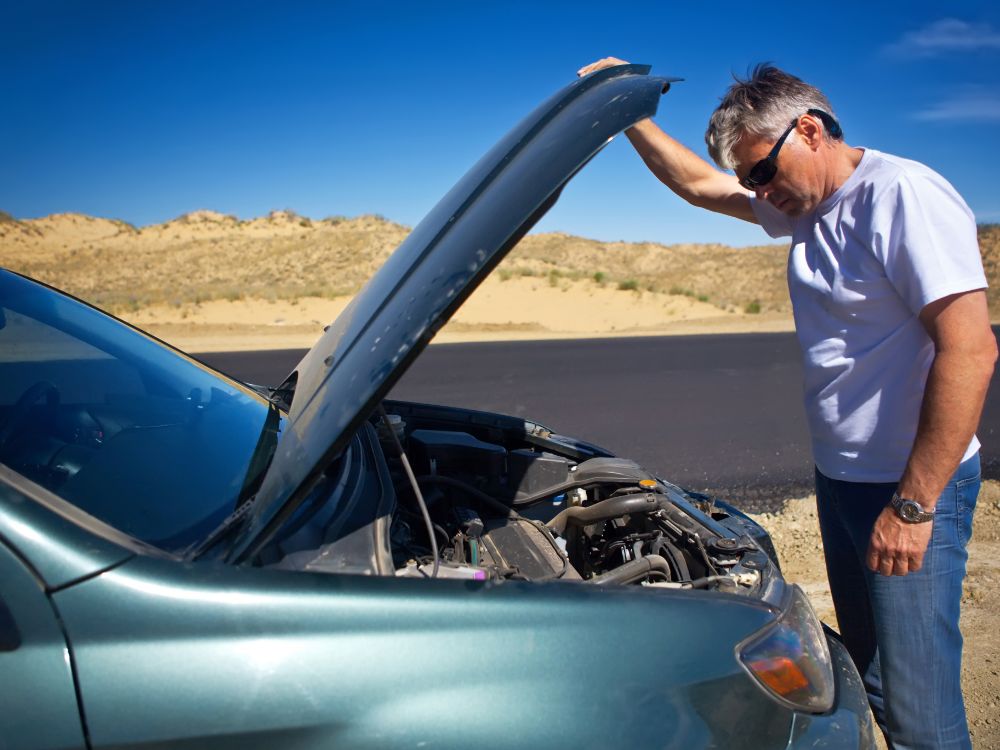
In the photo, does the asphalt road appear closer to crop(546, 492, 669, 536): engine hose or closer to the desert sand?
crop(546, 492, 669, 536): engine hose

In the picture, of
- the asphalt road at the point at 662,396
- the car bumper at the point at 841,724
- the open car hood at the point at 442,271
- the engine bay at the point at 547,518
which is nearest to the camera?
the open car hood at the point at 442,271

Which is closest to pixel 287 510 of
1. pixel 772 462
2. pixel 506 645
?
pixel 506 645

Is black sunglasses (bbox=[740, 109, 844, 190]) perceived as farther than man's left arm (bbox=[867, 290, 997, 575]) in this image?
Yes

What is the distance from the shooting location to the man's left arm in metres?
1.99

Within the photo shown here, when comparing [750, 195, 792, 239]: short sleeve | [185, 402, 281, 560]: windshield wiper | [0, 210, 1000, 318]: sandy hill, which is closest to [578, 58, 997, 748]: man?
[750, 195, 792, 239]: short sleeve

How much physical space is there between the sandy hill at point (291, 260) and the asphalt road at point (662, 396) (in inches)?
632

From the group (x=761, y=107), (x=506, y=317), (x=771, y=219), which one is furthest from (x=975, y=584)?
(x=506, y=317)

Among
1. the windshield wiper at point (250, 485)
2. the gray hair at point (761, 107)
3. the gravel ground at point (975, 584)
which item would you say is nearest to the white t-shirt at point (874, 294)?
the gray hair at point (761, 107)

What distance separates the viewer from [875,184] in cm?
215

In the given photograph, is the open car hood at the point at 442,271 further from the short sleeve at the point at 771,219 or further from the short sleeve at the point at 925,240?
the short sleeve at the point at 771,219

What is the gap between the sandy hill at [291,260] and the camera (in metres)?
35.6

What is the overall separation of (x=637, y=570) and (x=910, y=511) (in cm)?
71

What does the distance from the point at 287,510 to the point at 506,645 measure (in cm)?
51

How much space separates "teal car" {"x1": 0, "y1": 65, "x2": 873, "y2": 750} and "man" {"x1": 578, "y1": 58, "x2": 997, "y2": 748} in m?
0.29
